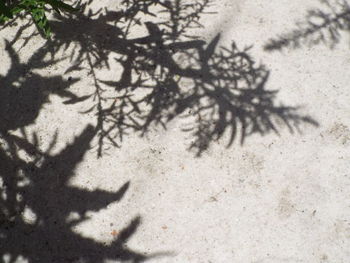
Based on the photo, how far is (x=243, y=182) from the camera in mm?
3555

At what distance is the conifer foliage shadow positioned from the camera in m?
3.89

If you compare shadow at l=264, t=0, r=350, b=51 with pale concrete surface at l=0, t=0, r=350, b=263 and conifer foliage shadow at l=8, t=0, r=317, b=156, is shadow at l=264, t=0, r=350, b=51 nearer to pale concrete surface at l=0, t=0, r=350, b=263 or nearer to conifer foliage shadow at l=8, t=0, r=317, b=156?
pale concrete surface at l=0, t=0, r=350, b=263

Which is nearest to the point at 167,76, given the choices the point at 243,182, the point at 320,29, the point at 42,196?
the point at 243,182

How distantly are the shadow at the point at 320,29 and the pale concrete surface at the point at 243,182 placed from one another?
0.74ft

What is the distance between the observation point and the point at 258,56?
432 centimetres

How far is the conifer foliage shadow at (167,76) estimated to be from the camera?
389cm

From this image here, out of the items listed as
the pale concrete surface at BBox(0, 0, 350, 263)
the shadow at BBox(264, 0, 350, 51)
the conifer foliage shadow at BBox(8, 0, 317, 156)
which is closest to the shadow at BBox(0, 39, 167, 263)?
the pale concrete surface at BBox(0, 0, 350, 263)

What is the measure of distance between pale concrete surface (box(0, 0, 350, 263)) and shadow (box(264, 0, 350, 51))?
0.23 meters

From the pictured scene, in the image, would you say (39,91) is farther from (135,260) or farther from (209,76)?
(135,260)

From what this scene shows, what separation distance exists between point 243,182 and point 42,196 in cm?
205

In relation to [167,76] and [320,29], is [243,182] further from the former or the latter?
[320,29]

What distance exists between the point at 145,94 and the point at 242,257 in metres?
2.07

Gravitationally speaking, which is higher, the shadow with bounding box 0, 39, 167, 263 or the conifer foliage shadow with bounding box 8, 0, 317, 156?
the conifer foliage shadow with bounding box 8, 0, 317, 156

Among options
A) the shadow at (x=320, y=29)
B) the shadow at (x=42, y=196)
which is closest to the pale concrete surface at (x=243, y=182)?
the shadow at (x=42, y=196)
